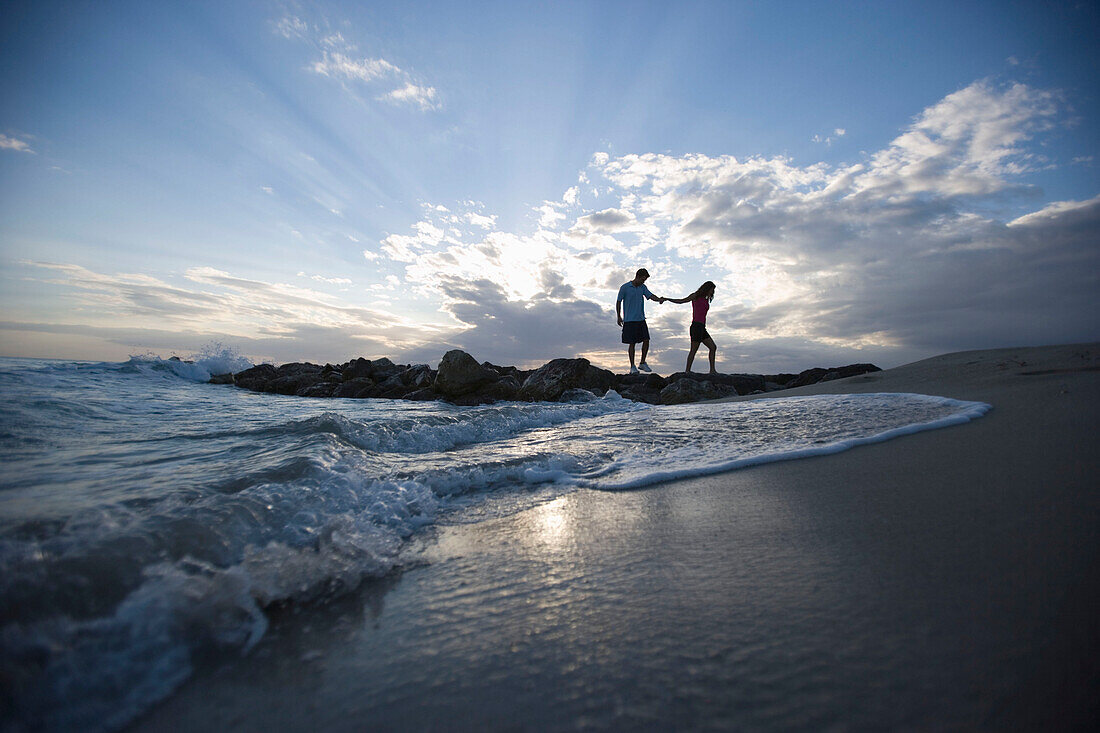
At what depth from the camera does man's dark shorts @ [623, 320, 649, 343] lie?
9398mm

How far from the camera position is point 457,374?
8641 millimetres

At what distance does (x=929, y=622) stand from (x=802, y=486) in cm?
113

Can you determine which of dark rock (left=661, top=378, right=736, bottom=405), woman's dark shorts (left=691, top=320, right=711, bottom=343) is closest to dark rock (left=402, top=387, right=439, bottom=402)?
dark rock (left=661, top=378, right=736, bottom=405)

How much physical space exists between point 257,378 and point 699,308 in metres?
12.8

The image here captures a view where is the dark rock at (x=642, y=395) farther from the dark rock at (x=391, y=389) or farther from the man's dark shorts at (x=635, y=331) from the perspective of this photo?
the dark rock at (x=391, y=389)

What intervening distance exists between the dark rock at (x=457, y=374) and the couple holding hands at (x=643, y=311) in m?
3.37

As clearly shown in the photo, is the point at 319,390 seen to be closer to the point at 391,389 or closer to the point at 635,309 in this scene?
the point at 391,389

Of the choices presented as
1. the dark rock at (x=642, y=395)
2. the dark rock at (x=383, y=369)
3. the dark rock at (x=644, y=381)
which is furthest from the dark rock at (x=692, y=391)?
the dark rock at (x=383, y=369)

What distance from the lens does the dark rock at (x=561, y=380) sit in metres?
8.83

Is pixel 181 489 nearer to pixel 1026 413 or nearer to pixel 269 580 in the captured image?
pixel 269 580

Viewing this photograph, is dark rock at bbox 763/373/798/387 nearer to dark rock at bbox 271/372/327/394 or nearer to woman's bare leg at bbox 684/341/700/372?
woman's bare leg at bbox 684/341/700/372

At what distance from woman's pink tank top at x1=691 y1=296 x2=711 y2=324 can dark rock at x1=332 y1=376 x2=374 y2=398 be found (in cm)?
779

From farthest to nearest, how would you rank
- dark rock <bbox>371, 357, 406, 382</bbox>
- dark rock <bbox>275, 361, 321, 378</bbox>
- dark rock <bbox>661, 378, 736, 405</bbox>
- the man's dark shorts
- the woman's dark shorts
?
dark rock <bbox>275, 361, 321, 378</bbox> < dark rock <bbox>371, 357, 406, 382</bbox> < the man's dark shorts < the woman's dark shorts < dark rock <bbox>661, 378, 736, 405</bbox>

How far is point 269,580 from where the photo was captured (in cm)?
130
